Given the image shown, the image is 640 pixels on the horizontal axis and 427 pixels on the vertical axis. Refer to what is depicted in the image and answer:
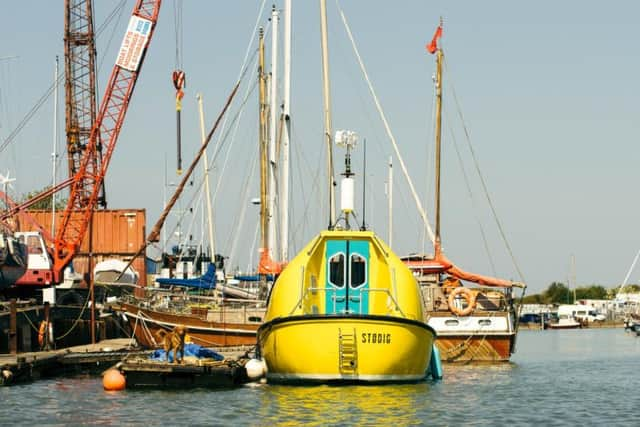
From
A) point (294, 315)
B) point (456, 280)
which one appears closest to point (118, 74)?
point (456, 280)

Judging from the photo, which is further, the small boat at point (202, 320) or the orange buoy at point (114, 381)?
the small boat at point (202, 320)

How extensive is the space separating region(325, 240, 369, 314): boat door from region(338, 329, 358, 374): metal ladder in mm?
2293

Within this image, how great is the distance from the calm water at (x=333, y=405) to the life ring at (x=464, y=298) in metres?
9.20

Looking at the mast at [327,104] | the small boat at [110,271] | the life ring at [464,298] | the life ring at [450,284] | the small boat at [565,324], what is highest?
the mast at [327,104]

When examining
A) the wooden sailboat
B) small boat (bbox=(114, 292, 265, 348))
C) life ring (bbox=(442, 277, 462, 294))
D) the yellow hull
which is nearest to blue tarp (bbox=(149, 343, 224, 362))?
the yellow hull

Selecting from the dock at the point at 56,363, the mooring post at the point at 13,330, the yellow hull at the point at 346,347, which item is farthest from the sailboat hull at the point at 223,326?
the yellow hull at the point at 346,347

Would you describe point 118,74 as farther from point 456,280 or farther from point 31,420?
point 31,420

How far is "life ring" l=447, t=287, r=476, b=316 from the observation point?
5106 cm

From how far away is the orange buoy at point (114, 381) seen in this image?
120 feet

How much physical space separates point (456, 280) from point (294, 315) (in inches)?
Result: 923

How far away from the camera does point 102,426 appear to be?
28.7 m

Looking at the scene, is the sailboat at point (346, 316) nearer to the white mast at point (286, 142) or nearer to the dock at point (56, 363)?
the dock at point (56, 363)

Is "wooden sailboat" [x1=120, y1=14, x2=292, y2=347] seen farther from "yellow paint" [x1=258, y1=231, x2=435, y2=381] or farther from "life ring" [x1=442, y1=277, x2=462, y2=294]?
"yellow paint" [x1=258, y1=231, x2=435, y2=381]

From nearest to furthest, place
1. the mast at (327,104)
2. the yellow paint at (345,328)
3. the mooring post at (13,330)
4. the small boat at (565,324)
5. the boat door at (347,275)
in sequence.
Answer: the yellow paint at (345,328)
the boat door at (347,275)
the mast at (327,104)
the mooring post at (13,330)
the small boat at (565,324)
